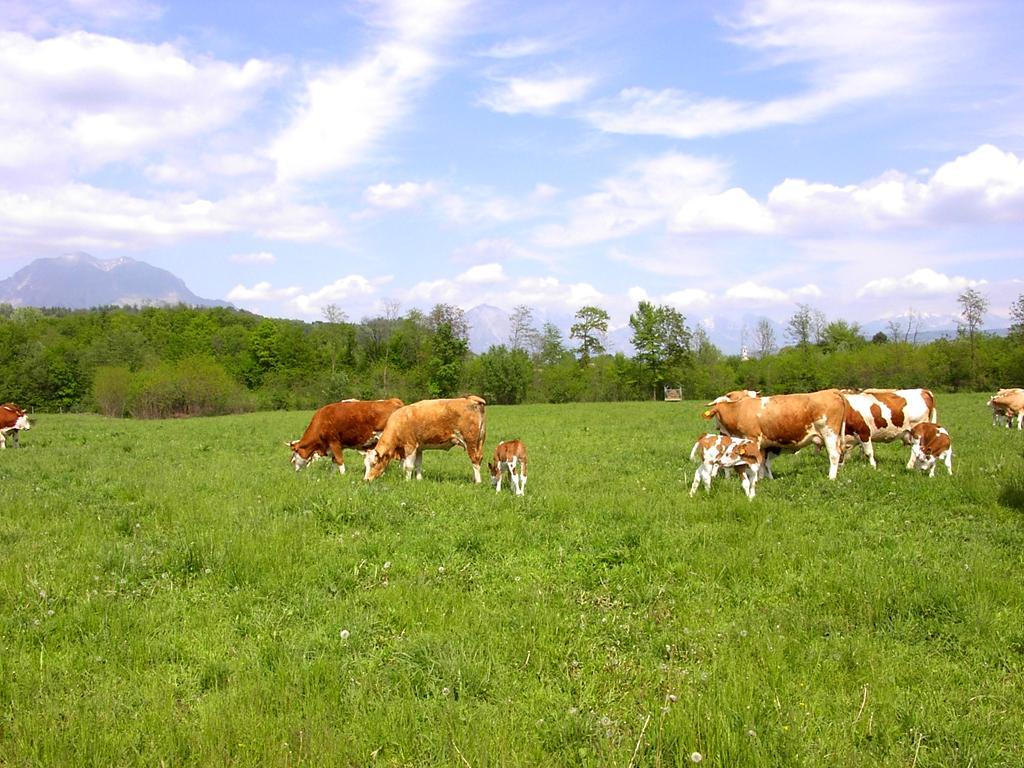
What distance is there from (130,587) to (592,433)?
22710 millimetres

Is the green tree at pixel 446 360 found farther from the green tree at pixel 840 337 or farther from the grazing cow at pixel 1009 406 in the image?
the grazing cow at pixel 1009 406

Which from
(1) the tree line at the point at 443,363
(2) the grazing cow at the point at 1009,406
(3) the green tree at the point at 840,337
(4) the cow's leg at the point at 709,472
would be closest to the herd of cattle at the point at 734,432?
(4) the cow's leg at the point at 709,472

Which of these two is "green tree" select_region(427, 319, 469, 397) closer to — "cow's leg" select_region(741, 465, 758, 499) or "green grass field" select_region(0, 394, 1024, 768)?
"cow's leg" select_region(741, 465, 758, 499)

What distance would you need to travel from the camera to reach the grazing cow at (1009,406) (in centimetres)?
2575

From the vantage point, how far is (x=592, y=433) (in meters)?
28.2

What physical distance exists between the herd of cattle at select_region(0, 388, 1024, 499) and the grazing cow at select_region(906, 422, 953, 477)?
18mm

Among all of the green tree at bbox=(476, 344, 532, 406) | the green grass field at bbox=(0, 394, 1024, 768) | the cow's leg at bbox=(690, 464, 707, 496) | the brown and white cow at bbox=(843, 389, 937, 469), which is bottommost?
the green grass field at bbox=(0, 394, 1024, 768)

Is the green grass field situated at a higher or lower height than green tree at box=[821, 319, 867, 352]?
lower

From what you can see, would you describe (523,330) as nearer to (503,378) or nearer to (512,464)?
(503,378)

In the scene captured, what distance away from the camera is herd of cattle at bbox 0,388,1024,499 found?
12.6m

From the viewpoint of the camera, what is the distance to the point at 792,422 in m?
14.2

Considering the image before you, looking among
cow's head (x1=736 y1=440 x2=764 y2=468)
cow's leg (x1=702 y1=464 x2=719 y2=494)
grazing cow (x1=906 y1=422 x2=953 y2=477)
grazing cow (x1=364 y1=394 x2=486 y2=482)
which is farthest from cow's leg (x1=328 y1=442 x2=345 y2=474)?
grazing cow (x1=906 y1=422 x2=953 y2=477)

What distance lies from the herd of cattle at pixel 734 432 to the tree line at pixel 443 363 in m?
63.0

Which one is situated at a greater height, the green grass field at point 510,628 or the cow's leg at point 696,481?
the cow's leg at point 696,481
